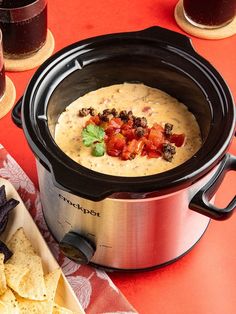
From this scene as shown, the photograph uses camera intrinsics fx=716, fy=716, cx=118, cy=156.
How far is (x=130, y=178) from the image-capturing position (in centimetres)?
148

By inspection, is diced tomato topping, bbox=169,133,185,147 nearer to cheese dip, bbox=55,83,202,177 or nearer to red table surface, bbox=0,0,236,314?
cheese dip, bbox=55,83,202,177

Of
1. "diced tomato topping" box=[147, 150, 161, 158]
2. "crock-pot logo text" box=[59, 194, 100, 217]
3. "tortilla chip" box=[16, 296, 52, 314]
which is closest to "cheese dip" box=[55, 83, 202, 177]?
"diced tomato topping" box=[147, 150, 161, 158]

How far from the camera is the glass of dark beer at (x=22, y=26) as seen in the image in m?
2.11

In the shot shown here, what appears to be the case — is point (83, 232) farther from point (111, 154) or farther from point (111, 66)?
point (111, 66)

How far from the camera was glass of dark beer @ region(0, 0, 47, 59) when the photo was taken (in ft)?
6.91

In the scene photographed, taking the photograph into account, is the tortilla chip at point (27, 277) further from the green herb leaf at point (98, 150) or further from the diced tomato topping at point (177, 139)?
the diced tomato topping at point (177, 139)

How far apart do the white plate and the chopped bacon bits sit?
267 mm

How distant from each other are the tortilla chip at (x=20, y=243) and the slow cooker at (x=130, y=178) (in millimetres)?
75

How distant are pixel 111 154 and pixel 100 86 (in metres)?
0.26

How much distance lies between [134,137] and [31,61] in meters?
0.67

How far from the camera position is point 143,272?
174 centimetres

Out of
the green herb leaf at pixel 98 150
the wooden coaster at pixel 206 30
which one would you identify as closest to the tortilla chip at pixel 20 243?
the green herb leaf at pixel 98 150

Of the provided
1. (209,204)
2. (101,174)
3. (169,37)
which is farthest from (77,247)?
(169,37)

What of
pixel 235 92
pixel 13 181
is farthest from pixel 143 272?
pixel 235 92
